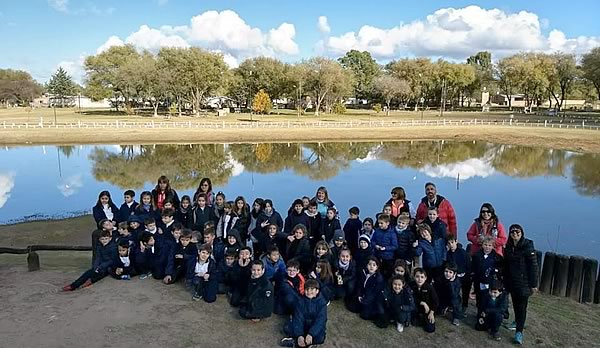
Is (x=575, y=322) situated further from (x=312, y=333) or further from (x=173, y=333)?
(x=173, y=333)

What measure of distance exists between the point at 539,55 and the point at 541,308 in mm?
80267

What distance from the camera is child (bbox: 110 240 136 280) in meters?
7.80

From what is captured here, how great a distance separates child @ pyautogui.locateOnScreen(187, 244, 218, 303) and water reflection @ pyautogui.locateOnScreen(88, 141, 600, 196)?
572 inches

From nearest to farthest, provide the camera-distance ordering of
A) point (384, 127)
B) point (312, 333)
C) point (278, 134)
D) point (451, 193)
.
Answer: point (312, 333) → point (451, 193) → point (278, 134) → point (384, 127)

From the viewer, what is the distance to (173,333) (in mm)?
6145

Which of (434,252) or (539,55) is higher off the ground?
(539,55)

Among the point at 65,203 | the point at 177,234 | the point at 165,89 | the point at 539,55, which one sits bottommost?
the point at 65,203

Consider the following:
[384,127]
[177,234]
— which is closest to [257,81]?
[384,127]

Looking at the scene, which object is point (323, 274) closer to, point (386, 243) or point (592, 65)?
point (386, 243)

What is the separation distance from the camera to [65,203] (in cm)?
1791

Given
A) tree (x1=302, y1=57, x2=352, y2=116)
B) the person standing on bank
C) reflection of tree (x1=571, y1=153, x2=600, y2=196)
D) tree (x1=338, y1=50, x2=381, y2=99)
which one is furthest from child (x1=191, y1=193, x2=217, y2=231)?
tree (x1=338, y1=50, x2=381, y2=99)

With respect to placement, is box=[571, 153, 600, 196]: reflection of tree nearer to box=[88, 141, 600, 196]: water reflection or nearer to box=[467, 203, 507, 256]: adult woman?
box=[88, 141, 600, 196]: water reflection

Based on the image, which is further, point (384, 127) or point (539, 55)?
point (539, 55)

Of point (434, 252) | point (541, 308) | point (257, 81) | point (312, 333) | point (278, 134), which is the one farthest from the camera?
point (257, 81)
